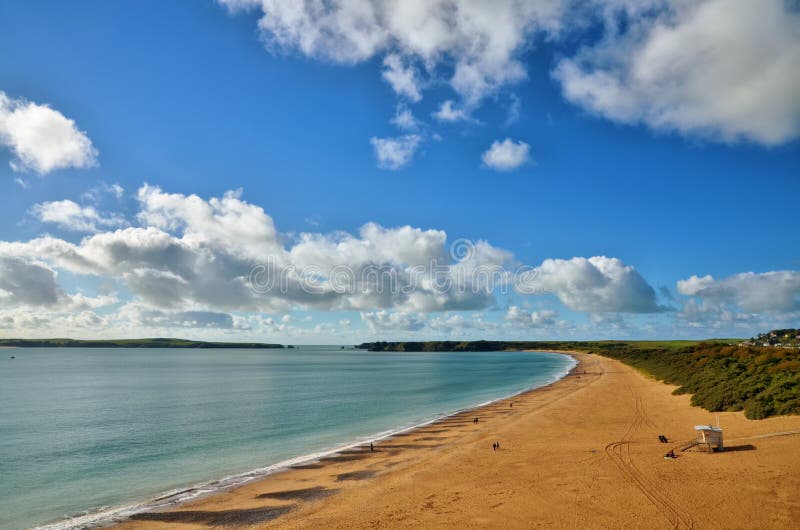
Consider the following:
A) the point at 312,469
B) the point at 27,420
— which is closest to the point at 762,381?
the point at 312,469

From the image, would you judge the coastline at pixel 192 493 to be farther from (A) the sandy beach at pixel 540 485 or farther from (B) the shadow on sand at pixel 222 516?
(B) the shadow on sand at pixel 222 516

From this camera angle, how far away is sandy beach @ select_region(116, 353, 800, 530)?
18422mm

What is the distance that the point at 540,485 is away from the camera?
2236cm

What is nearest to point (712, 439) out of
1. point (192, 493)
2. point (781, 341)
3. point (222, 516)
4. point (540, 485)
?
point (540, 485)

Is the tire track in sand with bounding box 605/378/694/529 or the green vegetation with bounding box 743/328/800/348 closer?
the tire track in sand with bounding box 605/378/694/529

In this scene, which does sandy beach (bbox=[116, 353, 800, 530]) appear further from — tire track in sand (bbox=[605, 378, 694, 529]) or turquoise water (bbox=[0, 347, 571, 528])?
turquoise water (bbox=[0, 347, 571, 528])

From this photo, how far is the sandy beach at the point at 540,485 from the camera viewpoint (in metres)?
18.4

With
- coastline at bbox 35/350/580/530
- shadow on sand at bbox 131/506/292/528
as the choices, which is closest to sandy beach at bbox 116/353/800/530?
shadow on sand at bbox 131/506/292/528

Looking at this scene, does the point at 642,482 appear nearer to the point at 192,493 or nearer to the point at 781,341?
the point at 192,493

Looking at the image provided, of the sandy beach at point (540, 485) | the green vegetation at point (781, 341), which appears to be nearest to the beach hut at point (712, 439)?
the sandy beach at point (540, 485)

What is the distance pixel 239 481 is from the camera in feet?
87.1

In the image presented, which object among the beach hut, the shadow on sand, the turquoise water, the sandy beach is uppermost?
the beach hut

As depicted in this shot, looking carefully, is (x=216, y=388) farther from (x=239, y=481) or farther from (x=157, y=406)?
(x=239, y=481)

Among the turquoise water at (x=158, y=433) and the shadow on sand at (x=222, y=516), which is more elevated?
the shadow on sand at (x=222, y=516)
